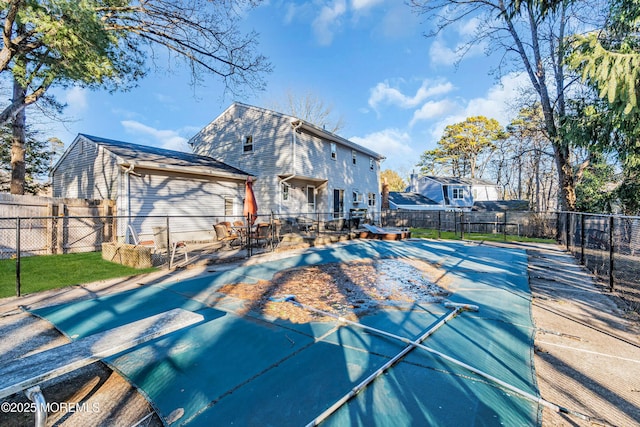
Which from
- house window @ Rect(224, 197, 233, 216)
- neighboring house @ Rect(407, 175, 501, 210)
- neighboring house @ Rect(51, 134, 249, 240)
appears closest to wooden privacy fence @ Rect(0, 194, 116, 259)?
neighboring house @ Rect(51, 134, 249, 240)

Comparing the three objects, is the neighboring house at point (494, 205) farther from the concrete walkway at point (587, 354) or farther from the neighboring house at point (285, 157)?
the concrete walkway at point (587, 354)

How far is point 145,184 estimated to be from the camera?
1134 cm

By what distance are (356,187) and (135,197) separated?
45.5 ft

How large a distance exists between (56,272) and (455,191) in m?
34.7

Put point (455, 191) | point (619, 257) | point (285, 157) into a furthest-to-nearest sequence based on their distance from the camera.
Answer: point (455, 191) → point (285, 157) → point (619, 257)

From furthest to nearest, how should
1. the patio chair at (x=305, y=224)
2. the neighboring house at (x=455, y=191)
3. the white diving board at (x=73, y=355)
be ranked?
the neighboring house at (x=455, y=191), the patio chair at (x=305, y=224), the white diving board at (x=73, y=355)

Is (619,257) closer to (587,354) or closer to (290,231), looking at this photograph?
(587,354)

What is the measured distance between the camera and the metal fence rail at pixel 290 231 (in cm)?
560

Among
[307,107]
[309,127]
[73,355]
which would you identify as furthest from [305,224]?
[307,107]

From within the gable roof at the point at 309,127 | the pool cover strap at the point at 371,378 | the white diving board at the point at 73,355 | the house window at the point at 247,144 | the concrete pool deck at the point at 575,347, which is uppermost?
the gable roof at the point at 309,127

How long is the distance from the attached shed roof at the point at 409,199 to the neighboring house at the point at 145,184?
21.6 metres

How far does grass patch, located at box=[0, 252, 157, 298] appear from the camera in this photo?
5945mm

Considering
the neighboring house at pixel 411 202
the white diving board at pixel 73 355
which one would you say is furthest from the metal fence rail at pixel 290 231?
the neighboring house at pixel 411 202

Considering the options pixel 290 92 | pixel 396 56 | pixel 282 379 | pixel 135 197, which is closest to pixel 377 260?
pixel 282 379
